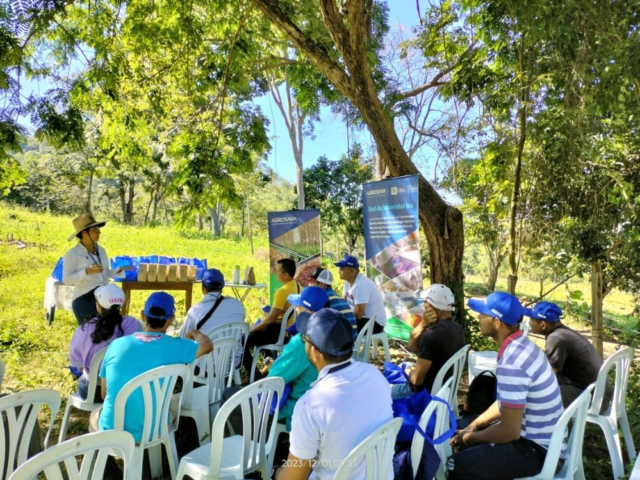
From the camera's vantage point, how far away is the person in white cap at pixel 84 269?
175 inches

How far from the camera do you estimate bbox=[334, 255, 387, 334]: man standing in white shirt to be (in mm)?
4980

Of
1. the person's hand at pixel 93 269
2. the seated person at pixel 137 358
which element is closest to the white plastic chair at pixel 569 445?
the seated person at pixel 137 358

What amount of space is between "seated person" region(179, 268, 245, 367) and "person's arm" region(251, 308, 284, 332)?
66 centimetres

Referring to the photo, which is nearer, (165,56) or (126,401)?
(126,401)

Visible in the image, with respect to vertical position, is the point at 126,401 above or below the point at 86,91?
below

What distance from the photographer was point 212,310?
3916mm

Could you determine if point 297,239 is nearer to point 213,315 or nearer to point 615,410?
point 213,315

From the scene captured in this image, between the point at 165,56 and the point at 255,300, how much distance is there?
19.6 feet

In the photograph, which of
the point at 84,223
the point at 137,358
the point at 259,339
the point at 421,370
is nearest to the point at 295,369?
the point at 137,358

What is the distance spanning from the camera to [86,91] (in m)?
4.96

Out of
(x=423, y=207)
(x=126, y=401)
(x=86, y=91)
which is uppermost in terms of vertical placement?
(x=86, y=91)

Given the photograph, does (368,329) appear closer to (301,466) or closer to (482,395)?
(482,395)

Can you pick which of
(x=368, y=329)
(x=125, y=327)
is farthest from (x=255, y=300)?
(x=125, y=327)

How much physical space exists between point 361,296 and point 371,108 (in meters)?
2.34
